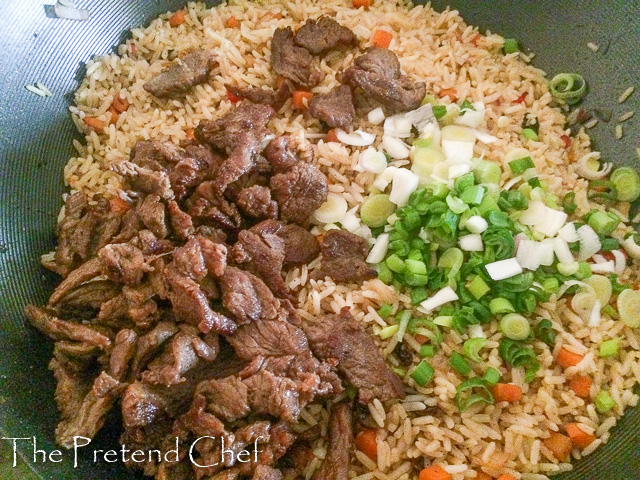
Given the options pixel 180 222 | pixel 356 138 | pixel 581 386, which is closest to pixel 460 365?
pixel 581 386

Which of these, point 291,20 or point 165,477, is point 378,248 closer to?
point 165,477

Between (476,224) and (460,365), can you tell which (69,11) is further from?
(460,365)

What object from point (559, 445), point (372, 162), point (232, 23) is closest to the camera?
point (559, 445)

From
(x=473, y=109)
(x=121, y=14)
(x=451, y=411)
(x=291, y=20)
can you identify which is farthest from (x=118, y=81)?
(x=451, y=411)

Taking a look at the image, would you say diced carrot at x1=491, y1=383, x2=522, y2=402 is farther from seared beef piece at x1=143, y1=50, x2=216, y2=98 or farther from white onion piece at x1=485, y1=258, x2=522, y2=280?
seared beef piece at x1=143, y1=50, x2=216, y2=98

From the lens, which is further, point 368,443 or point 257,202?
point 257,202

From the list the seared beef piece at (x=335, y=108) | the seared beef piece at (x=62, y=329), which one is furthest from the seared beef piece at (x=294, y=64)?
the seared beef piece at (x=62, y=329)

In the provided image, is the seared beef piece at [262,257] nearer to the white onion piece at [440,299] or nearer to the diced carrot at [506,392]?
the white onion piece at [440,299]

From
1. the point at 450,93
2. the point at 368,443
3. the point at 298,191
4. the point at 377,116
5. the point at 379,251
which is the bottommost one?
the point at 368,443
